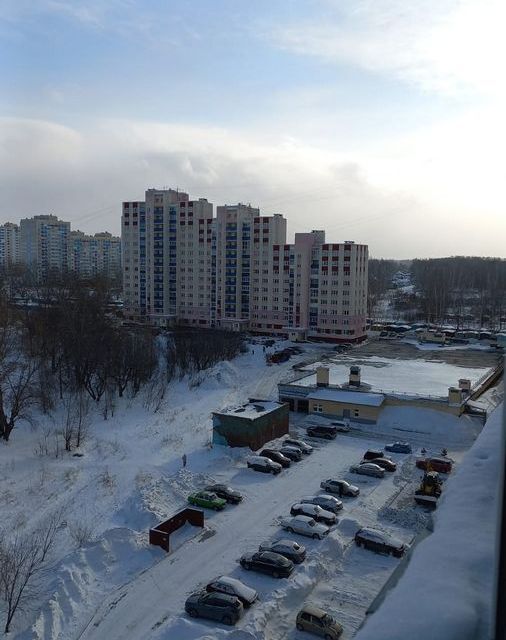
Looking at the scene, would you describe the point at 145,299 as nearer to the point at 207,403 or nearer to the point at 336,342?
the point at 336,342

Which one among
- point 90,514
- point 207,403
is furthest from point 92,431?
point 90,514

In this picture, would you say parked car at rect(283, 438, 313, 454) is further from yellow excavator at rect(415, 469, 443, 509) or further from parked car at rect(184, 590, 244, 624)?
parked car at rect(184, 590, 244, 624)

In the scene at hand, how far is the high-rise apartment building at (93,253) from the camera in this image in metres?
71.6

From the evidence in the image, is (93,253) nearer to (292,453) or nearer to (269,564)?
(292,453)

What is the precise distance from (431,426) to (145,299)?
25967 mm

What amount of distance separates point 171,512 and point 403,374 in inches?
559

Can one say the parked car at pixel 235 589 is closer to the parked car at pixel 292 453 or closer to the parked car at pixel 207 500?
the parked car at pixel 207 500

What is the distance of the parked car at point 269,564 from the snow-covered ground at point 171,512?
16 cm

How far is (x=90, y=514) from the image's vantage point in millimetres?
10117

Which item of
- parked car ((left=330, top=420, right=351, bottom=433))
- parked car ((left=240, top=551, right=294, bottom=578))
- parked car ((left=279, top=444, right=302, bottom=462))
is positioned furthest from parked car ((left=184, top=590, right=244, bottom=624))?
parked car ((left=330, top=420, right=351, bottom=433))

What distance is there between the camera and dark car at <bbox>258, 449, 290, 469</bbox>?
12.9 metres

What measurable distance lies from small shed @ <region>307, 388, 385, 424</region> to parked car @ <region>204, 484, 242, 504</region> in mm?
6735

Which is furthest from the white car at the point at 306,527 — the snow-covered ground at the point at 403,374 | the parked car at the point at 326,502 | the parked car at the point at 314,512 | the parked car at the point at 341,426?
the snow-covered ground at the point at 403,374

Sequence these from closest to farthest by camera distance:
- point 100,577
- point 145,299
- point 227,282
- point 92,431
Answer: point 100,577 → point 92,431 → point 227,282 → point 145,299
